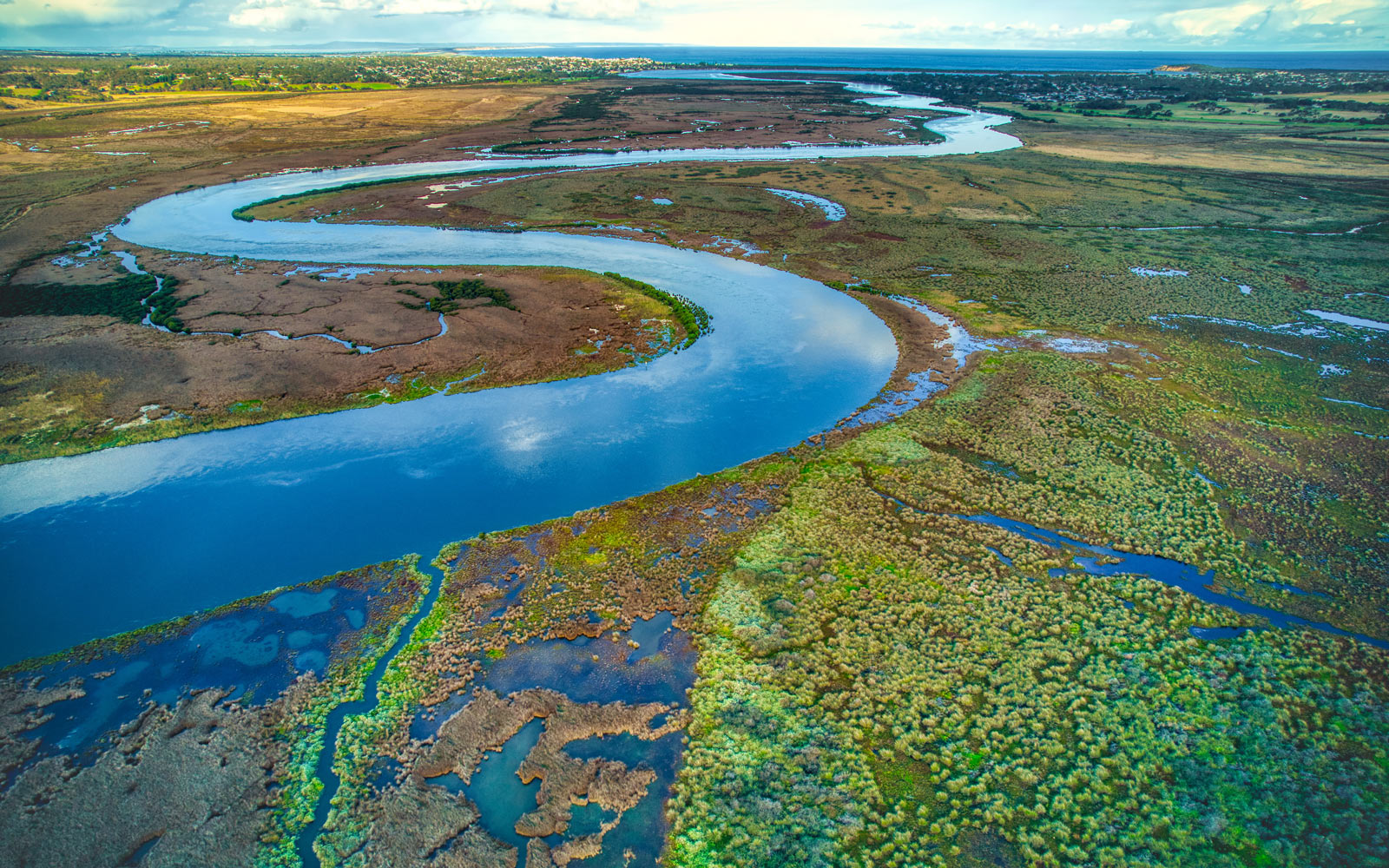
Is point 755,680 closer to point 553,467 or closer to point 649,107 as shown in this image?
point 553,467

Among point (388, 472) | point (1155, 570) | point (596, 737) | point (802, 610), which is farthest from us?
point (388, 472)

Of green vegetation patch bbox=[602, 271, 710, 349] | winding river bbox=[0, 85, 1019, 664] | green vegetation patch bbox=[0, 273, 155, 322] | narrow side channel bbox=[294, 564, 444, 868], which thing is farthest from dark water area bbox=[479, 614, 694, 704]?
green vegetation patch bbox=[0, 273, 155, 322]

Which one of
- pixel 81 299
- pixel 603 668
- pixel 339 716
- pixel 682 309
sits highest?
pixel 81 299

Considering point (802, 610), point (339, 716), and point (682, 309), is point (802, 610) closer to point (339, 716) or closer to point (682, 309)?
point (339, 716)

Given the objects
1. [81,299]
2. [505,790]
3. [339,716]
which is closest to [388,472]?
[339,716]

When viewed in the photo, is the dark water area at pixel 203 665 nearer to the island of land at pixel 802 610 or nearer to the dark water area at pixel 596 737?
the island of land at pixel 802 610

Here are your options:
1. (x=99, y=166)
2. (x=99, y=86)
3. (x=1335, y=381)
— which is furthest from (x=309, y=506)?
(x=99, y=86)

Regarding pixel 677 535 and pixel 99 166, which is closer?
pixel 677 535
